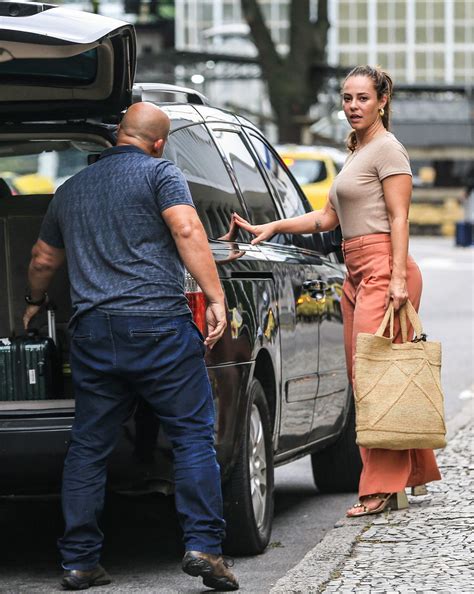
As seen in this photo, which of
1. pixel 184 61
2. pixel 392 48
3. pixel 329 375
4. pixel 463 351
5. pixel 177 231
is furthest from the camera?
pixel 392 48

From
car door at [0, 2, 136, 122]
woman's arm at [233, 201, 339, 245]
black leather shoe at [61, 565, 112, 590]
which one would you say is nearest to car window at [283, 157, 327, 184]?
woman's arm at [233, 201, 339, 245]

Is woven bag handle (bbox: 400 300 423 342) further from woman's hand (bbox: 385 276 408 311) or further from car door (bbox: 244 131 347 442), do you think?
car door (bbox: 244 131 347 442)

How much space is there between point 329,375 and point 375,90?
4.71 feet

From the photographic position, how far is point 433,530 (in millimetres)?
6297

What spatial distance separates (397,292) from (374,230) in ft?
0.95

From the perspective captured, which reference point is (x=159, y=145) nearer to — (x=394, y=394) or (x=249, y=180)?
(x=249, y=180)

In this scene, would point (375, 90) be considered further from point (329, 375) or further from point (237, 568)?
point (237, 568)

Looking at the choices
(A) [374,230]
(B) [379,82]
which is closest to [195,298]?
(A) [374,230]

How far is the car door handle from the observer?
23.6 feet

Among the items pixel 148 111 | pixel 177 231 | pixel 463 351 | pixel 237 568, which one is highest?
pixel 148 111

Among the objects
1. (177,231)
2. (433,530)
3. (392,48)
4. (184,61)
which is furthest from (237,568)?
(392,48)

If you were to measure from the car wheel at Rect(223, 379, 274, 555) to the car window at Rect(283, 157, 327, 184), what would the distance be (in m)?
19.0

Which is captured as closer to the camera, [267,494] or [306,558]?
[306,558]

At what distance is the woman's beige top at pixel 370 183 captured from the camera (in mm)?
6766
